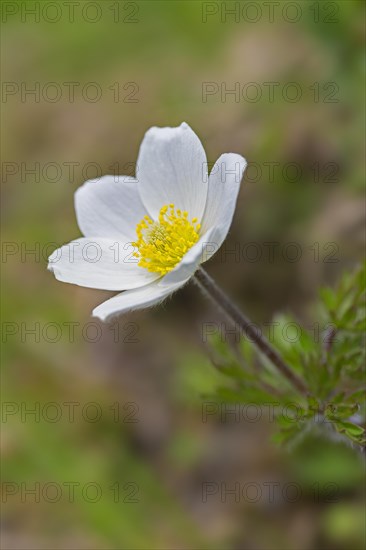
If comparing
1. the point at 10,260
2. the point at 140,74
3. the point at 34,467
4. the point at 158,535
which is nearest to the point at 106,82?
the point at 140,74

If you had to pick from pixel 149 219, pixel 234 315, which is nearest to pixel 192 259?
pixel 234 315

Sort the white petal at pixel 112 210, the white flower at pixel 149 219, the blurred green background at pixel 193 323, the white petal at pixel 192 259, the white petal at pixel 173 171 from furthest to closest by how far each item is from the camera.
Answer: the blurred green background at pixel 193 323
the white petal at pixel 112 210
the white petal at pixel 173 171
the white flower at pixel 149 219
the white petal at pixel 192 259

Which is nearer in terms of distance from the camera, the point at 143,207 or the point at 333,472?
the point at 143,207

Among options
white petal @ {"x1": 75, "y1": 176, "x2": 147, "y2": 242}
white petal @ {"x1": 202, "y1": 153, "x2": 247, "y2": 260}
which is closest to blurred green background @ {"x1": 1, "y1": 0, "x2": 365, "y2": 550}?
white petal @ {"x1": 75, "y1": 176, "x2": 147, "y2": 242}

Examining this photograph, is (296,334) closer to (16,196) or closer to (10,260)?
(10,260)

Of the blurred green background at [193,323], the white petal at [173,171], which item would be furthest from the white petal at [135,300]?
the blurred green background at [193,323]

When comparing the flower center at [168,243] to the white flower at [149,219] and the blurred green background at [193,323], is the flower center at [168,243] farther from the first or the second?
the blurred green background at [193,323]
